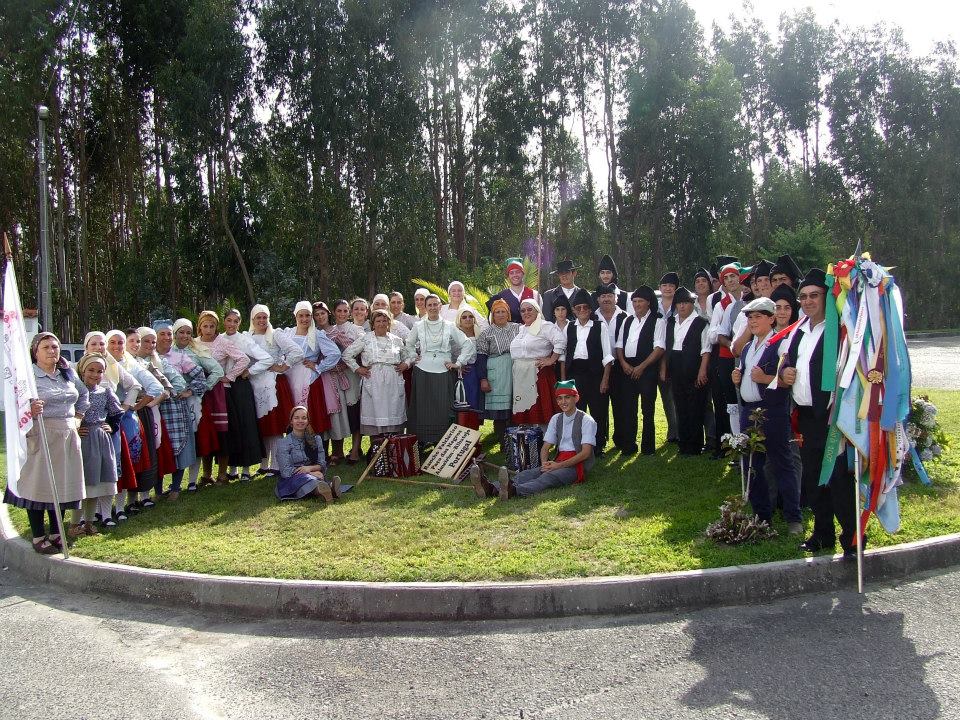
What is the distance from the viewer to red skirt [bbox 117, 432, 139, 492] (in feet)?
26.4

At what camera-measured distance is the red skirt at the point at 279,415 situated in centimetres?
986

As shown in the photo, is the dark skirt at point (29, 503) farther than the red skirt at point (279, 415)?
No

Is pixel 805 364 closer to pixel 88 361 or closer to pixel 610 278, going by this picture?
pixel 610 278

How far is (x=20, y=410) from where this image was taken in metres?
6.78

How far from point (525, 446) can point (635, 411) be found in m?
1.63

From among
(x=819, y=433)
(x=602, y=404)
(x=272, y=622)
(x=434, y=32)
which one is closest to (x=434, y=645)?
(x=272, y=622)

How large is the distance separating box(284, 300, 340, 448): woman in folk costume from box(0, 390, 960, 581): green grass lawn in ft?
4.16

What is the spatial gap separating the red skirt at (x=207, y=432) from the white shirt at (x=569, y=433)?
12.9ft

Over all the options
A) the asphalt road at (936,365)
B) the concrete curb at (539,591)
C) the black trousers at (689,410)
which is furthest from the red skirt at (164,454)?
the asphalt road at (936,365)

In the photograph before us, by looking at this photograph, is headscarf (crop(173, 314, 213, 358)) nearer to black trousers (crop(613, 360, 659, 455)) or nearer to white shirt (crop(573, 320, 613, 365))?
white shirt (crop(573, 320, 613, 365))

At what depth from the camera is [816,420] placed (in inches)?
237

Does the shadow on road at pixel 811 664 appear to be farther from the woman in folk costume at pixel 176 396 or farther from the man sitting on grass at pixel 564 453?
the woman in folk costume at pixel 176 396

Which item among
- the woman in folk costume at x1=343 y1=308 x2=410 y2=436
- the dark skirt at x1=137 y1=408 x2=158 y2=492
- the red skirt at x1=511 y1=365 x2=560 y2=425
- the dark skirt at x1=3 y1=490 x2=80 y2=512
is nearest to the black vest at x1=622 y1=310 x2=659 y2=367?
the red skirt at x1=511 y1=365 x2=560 y2=425

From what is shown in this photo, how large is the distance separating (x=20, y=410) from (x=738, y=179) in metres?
33.9
